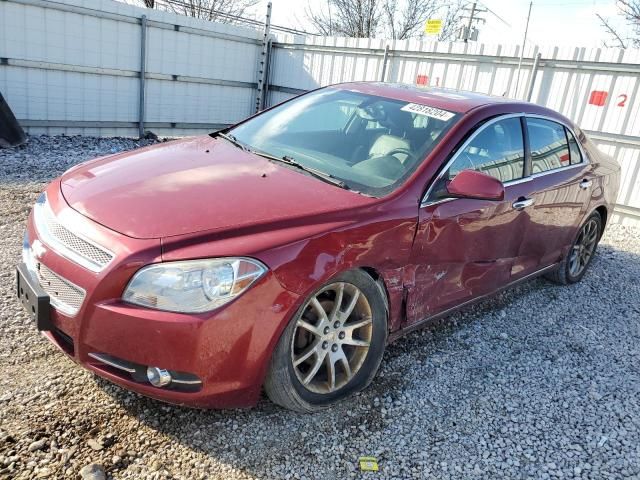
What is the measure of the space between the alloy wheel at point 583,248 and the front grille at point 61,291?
4.25m

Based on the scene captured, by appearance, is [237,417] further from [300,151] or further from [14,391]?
[300,151]

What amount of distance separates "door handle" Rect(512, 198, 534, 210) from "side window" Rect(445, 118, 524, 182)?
0.53 ft

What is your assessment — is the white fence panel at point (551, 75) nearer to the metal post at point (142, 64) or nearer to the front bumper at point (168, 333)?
the metal post at point (142, 64)

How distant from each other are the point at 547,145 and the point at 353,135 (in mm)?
1706

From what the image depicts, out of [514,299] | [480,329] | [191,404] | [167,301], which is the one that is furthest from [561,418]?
[167,301]

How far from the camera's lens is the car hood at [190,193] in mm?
2391

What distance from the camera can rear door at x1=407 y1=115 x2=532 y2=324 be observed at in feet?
9.88

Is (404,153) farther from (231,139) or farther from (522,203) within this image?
(231,139)

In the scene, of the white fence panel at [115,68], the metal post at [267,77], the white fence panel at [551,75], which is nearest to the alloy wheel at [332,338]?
the white fence panel at [551,75]

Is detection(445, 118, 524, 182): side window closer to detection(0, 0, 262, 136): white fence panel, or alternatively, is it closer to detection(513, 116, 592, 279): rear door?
detection(513, 116, 592, 279): rear door

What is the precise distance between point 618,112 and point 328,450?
7339 mm

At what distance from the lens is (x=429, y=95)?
372 centimetres

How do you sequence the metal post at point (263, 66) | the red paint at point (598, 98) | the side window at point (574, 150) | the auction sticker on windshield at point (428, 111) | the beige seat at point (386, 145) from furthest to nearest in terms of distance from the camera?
the metal post at point (263, 66), the red paint at point (598, 98), the side window at point (574, 150), the auction sticker on windshield at point (428, 111), the beige seat at point (386, 145)

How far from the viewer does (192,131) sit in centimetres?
1149
